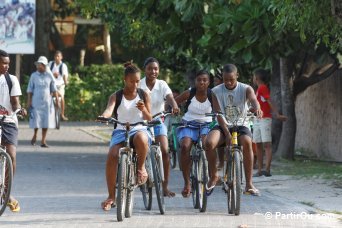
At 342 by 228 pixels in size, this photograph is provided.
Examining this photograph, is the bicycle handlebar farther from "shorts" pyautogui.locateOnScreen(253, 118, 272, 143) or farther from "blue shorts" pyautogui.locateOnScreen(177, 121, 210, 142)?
"shorts" pyautogui.locateOnScreen(253, 118, 272, 143)

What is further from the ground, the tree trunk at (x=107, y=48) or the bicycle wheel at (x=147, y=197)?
the tree trunk at (x=107, y=48)

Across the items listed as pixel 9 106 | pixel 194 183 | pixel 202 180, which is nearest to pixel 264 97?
pixel 194 183

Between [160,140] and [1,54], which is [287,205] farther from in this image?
A: [1,54]

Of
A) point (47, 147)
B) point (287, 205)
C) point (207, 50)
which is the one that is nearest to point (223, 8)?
point (207, 50)

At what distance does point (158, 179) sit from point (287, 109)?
8.34 m

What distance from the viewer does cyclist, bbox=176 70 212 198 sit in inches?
551

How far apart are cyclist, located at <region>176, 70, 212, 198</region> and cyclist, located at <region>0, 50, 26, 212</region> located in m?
1.97

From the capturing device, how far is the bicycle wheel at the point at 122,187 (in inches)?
475

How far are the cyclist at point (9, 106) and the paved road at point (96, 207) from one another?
64cm

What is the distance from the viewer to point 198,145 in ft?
45.0

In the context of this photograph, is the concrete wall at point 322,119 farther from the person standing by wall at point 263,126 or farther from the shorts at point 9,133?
the shorts at point 9,133

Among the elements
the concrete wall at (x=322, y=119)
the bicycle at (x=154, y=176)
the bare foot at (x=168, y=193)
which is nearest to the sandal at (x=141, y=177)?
the bicycle at (x=154, y=176)

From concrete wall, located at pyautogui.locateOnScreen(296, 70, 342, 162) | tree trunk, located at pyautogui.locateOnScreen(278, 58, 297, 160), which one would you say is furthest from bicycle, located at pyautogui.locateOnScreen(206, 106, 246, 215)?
concrete wall, located at pyautogui.locateOnScreen(296, 70, 342, 162)

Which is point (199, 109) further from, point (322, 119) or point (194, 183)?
point (322, 119)
